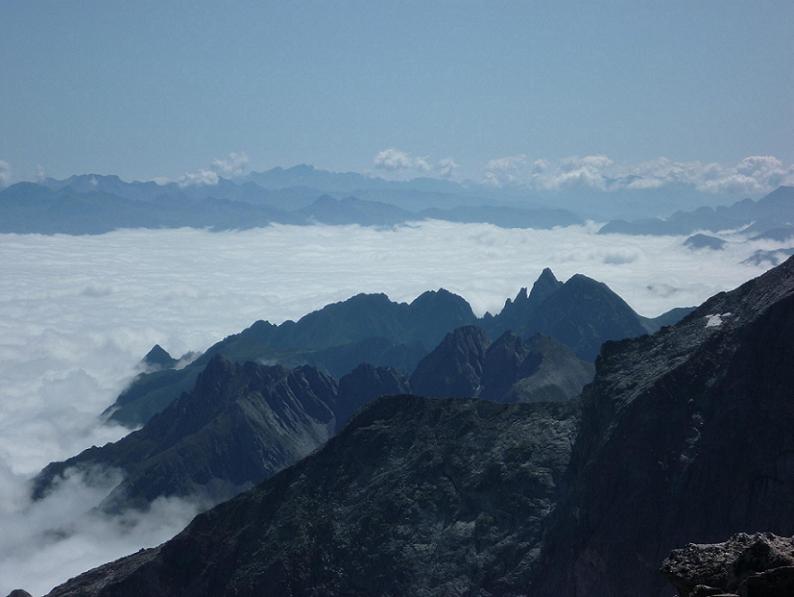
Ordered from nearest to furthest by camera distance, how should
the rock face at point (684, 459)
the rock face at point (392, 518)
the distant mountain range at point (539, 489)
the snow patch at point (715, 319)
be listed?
the rock face at point (684, 459), the distant mountain range at point (539, 489), the rock face at point (392, 518), the snow patch at point (715, 319)

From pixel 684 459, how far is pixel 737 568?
6688 cm

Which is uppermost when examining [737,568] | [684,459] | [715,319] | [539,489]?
[715,319]

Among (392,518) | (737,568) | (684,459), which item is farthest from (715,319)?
(737,568)

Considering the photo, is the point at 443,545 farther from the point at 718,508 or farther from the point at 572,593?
the point at 718,508

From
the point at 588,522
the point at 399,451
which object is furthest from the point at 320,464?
the point at 588,522

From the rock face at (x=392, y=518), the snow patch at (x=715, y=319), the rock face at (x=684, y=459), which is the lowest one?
the rock face at (x=392, y=518)

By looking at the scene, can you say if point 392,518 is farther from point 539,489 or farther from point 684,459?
point 684,459

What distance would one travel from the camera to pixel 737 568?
94.4 feet

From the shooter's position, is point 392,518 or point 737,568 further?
point 392,518

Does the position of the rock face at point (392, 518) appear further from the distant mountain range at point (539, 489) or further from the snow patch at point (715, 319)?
the snow patch at point (715, 319)

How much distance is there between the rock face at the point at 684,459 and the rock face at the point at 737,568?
178 ft

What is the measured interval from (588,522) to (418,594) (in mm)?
20120

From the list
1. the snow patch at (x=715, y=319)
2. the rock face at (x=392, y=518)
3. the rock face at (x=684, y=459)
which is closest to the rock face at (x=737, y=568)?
the rock face at (x=684, y=459)

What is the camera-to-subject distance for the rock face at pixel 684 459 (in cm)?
8644
